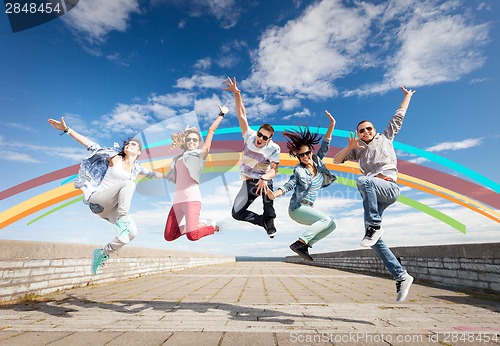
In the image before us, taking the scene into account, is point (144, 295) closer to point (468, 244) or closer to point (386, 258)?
point (386, 258)

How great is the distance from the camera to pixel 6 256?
19.3 ft

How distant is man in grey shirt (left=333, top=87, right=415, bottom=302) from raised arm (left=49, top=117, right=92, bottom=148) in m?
2.80

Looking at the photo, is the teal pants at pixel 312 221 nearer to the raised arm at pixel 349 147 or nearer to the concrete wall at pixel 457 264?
the raised arm at pixel 349 147

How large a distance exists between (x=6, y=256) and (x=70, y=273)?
2.24 metres

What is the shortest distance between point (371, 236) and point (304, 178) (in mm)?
893

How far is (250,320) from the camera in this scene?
4.52 metres

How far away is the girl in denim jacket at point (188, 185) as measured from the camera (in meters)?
3.32

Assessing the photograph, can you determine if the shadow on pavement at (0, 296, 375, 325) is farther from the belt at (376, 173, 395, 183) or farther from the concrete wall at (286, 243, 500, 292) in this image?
the concrete wall at (286, 243, 500, 292)

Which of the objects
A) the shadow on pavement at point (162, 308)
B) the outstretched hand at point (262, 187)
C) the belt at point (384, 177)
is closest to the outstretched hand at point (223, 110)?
the outstretched hand at point (262, 187)

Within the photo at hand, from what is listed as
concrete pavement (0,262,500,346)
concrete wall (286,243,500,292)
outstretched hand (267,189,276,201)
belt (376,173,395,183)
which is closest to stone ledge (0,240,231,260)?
concrete pavement (0,262,500,346)

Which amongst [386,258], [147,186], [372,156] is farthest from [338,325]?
[147,186]

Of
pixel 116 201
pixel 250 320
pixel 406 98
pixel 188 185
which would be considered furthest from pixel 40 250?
pixel 406 98

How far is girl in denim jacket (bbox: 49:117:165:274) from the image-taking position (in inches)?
142

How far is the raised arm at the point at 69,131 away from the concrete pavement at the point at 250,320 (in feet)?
6.98
